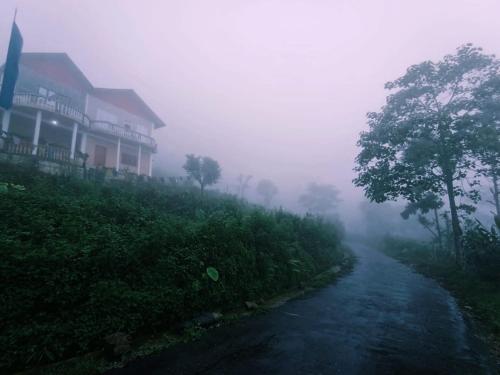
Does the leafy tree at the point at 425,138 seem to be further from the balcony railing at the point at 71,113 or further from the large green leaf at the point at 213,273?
the balcony railing at the point at 71,113

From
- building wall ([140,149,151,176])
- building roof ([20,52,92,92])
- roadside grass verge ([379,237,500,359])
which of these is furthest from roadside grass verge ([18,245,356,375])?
building roof ([20,52,92,92])

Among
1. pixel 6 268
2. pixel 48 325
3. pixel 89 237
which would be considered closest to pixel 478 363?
pixel 48 325

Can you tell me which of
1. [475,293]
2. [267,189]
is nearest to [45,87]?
[475,293]

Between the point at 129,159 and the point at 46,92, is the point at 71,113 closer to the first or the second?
the point at 46,92

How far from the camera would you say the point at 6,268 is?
352 cm

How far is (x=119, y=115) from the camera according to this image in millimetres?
26625

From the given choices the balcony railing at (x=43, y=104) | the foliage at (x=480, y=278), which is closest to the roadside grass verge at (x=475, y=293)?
the foliage at (x=480, y=278)

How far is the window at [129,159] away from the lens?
25.6 m

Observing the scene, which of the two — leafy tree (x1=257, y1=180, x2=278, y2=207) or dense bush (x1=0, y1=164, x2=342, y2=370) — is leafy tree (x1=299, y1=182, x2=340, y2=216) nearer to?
leafy tree (x1=257, y1=180, x2=278, y2=207)

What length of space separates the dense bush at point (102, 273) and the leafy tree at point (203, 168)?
20.9m

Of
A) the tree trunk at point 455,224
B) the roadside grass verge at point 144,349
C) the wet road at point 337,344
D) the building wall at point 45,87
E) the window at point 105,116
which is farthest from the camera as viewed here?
the window at point 105,116

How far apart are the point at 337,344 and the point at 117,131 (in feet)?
83.2

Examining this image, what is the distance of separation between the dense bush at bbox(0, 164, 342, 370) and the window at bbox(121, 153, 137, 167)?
20.4 meters

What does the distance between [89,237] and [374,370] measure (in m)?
5.53
